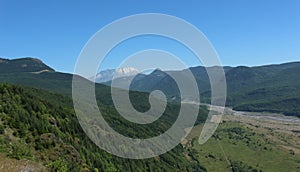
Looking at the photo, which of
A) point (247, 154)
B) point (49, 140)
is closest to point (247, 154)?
point (247, 154)

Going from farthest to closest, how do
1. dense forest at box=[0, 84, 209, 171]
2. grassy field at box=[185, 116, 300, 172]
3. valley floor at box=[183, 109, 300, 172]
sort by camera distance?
valley floor at box=[183, 109, 300, 172] → grassy field at box=[185, 116, 300, 172] → dense forest at box=[0, 84, 209, 171]

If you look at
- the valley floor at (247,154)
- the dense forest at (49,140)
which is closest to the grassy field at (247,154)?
the valley floor at (247,154)

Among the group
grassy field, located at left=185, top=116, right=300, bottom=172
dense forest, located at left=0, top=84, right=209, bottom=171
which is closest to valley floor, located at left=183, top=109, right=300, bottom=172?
grassy field, located at left=185, top=116, right=300, bottom=172

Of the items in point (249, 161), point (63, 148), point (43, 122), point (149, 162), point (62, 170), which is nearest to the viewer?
point (62, 170)

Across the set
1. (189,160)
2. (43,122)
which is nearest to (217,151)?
(189,160)

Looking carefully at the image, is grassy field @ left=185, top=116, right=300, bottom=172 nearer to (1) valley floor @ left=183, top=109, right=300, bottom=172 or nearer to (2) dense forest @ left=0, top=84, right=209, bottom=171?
(1) valley floor @ left=183, top=109, right=300, bottom=172

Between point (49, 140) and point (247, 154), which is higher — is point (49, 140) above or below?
above

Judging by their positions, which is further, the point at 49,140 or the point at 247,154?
the point at 247,154

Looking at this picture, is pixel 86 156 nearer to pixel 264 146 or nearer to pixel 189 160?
pixel 189 160

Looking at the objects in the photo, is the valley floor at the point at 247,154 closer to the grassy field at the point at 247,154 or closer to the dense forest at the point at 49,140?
the grassy field at the point at 247,154

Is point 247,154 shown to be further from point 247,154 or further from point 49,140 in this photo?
point 49,140

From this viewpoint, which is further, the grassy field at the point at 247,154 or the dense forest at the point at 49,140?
the grassy field at the point at 247,154
